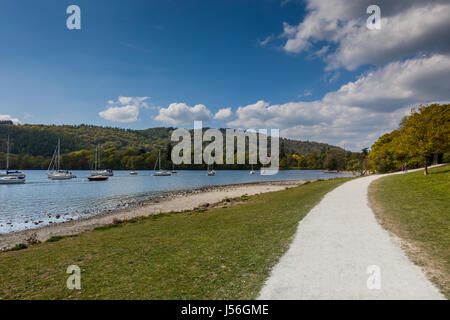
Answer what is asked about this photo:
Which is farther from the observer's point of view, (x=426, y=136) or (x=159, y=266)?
(x=426, y=136)

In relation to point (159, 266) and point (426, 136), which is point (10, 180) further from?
point (426, 136)

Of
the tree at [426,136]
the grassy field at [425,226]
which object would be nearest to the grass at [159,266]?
the grassy field at [425,226]

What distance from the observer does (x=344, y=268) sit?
609 centimetres

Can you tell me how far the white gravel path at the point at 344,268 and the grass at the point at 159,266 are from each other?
501 millimetres

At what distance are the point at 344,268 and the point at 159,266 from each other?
5.13 m

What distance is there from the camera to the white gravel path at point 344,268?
484 centimetres

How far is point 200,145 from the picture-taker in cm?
16138

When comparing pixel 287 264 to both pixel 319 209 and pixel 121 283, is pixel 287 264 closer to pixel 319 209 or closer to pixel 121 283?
pixel 121 283

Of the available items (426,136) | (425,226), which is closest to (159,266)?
(425,226)

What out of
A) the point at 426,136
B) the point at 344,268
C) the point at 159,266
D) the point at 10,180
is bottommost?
the point at 10,180

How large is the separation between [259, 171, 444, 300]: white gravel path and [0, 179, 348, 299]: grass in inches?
19.7

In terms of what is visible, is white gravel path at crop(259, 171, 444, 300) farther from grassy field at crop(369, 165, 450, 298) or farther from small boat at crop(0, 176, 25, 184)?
small boat at crop(0, 176, 25, 184)
